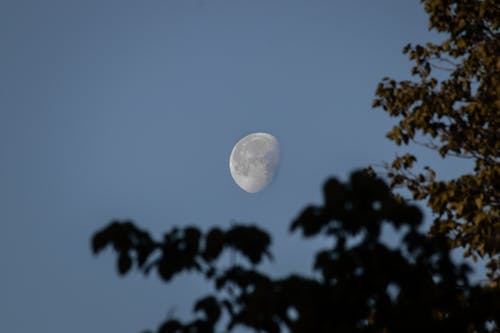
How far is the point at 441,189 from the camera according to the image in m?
13.8

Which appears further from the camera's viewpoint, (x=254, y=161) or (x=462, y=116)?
(x=254, y=161)

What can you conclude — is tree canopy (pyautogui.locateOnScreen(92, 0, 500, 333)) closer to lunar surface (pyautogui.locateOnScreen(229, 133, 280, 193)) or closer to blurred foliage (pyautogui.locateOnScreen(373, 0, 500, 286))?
blurred foliage (pyautogui.locateOnScreen(373, 0, 500, 286))

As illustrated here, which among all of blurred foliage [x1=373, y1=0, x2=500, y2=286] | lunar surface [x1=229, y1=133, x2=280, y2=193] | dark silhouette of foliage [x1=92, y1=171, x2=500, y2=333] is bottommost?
dark silhouette of foliage [x1=92, y1=171, x2=500, y2=333]

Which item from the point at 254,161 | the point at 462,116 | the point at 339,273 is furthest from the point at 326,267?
the point at 254,161

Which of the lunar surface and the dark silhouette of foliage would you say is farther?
the lunar surface

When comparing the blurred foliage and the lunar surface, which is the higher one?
the lunar surface

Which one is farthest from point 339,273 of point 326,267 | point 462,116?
point 462,116

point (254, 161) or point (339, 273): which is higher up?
point (254, 161)

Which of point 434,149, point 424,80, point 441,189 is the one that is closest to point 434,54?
point 424,80

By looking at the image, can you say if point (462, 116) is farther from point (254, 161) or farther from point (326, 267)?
point (254, 161)

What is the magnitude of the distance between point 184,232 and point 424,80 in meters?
10.4

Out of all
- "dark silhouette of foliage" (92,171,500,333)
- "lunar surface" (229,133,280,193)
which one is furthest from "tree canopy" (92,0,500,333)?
"lunar surface" (229,133,280,193)

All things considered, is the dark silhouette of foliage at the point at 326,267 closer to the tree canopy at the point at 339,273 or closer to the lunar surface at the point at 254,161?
the tree canopy at the point at 339,273

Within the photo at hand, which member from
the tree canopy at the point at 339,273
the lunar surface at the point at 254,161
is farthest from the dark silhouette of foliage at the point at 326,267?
the lunar surface at the point at 254,161
